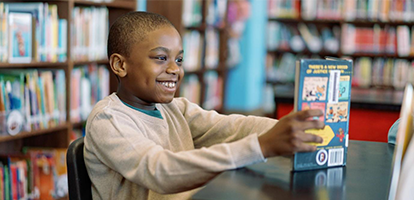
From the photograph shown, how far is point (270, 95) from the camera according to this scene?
6270 mm

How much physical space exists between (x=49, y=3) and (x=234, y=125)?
1778mm

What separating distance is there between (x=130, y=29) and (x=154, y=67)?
120 mm

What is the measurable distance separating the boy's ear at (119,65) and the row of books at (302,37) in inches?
189

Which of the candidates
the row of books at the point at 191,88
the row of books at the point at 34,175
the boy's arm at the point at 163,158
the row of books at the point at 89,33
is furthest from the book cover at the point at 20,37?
the row of books at the point at 191,88

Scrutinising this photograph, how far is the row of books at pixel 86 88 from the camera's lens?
295 cm

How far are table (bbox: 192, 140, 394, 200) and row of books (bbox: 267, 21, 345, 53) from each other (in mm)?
4764

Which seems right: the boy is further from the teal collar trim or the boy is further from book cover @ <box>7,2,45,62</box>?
book cover @ <box>7,2,45,62</box>

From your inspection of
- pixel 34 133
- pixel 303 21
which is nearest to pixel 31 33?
pixel 34 133

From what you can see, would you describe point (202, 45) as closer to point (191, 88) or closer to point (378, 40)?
point (191, 88)

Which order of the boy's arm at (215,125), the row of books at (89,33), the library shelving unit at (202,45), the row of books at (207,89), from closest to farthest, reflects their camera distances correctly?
1. the boy's arm at (215,125)
2. the row of books at (89,33)
3. the library shelving unit at (202,45)
4. the row of books at (207,89)

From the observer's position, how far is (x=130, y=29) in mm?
1265

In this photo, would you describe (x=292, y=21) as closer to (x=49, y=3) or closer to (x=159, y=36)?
(x=49, y=3)

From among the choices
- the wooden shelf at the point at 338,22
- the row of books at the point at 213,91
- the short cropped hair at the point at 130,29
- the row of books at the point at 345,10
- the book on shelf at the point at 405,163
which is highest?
the row of books at the point at 345,10

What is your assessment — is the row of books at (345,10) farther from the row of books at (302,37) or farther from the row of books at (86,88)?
the row of books at (86,88)
